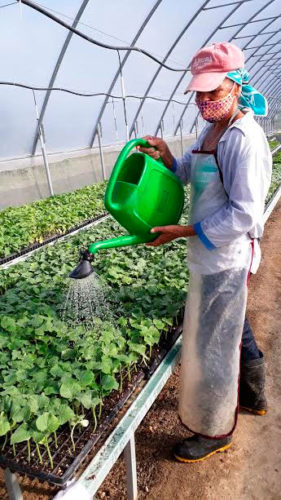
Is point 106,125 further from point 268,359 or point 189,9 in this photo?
point 268,359

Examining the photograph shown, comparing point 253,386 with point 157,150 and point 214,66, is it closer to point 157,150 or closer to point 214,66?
point 157,150

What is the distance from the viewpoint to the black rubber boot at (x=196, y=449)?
6.85ft

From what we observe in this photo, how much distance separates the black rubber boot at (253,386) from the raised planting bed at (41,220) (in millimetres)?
2507

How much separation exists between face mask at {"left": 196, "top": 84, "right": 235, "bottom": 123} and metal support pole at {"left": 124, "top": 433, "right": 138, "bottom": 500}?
4.48ft

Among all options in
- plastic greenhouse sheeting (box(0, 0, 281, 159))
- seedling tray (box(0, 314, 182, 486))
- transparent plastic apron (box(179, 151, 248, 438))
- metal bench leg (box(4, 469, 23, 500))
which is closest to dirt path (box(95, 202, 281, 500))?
transparent plastic apron (box(179, 151, 248, 438))

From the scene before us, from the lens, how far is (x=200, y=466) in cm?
214

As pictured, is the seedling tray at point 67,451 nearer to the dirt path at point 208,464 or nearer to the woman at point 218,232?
the woman at point 218,232


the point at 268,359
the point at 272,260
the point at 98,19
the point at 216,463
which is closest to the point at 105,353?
the point at 216,463

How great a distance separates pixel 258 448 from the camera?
2244mm

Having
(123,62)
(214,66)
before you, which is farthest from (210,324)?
(123,62)

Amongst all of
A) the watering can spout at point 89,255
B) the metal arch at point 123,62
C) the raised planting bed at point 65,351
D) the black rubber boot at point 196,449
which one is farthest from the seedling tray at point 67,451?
the metal arch at point 123,62

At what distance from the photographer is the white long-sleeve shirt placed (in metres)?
1.54

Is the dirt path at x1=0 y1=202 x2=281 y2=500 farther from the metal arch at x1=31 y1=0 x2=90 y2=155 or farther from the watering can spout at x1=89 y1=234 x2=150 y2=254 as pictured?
the metal arch at x1=31 y1=0 x2=90 y2=155

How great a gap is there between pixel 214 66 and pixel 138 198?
59 centimetres
